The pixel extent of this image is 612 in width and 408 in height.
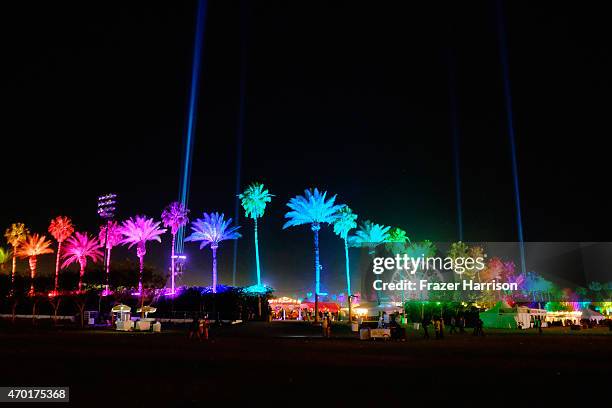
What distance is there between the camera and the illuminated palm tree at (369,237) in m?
96.4

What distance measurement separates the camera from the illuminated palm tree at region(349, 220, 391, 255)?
9638 cm

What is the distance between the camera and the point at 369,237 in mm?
97438

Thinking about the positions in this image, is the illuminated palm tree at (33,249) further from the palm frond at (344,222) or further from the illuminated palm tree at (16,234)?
the palm frond at (344,222)

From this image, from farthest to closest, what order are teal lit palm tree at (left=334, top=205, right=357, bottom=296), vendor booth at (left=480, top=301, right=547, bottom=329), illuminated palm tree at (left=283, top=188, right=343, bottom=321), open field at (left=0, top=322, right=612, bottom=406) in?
teal lit palm tree at (left=334, top=205, right=357, bottom=296)
illuminated palm tree at (left=283, top=188, right=343, bottom=321)
vendor booth at (left=480, top=301, right=547, bottom=329)
open field at (left=0, top=322, right=612, bottom=406)

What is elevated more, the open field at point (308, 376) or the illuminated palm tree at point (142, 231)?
the illuminated palm tree at point (142, 231)

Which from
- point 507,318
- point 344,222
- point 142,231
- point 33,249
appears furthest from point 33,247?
point 507,318

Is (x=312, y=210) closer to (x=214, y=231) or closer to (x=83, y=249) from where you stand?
(x=214, y=231)

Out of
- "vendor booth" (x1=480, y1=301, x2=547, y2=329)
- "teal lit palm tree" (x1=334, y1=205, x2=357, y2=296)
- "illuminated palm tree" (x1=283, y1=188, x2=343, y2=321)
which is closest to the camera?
"vendor booth" (x1=480, y1=301, x2=547, y2=329)

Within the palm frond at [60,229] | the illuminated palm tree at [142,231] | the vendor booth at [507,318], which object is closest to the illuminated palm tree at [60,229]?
the palm frond at [60,229]

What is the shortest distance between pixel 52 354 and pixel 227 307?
156 ft

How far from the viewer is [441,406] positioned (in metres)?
9.92

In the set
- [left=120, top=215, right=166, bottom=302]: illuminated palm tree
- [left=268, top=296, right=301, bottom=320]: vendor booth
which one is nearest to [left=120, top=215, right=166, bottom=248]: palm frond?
[left=120, top=215, right=166, bottom=302]: illuminated palm tree

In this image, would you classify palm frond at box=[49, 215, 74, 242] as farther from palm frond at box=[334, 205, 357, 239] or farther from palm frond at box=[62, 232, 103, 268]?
palm frond at box=[334, 205, 357, 239]

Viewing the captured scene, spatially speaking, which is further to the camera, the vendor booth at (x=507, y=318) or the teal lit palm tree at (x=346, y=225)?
the teal lit palm tree at (x=346, y=225)
